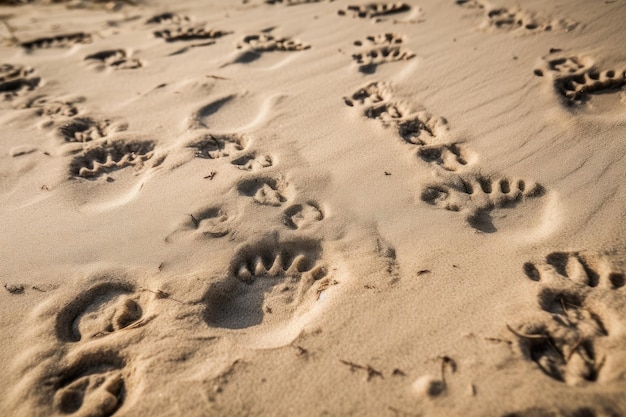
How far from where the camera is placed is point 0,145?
2133 mm

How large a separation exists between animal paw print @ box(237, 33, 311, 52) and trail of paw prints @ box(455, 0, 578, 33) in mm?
1315

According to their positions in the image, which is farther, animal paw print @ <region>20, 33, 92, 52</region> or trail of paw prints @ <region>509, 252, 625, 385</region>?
animal paw print @ <region>20, 33, 92, 52</region>

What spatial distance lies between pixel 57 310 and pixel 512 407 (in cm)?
137

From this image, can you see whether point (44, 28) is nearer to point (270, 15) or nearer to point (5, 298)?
point (270, 15)

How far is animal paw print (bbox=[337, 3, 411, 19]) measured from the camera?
3312 mm

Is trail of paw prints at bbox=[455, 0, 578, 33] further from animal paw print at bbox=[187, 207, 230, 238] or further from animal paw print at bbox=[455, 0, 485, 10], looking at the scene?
animal paw print at bbox=[187, 207, 230, 238]

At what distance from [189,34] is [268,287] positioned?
2.60m

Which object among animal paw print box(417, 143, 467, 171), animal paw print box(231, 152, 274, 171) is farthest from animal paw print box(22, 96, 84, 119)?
animal paw print box(417, 143, 467, 171)

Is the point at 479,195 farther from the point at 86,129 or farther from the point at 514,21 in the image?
the point at 86,129

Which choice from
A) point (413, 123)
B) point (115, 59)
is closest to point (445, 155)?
point (413, 123)

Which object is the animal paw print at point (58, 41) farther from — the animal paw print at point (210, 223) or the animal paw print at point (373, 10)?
the animal paw print at point (210, 223)

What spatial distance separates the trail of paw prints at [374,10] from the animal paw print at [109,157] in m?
2.08

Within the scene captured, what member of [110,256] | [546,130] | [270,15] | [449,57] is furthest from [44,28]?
[546,130]

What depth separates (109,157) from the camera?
6.67 ft
